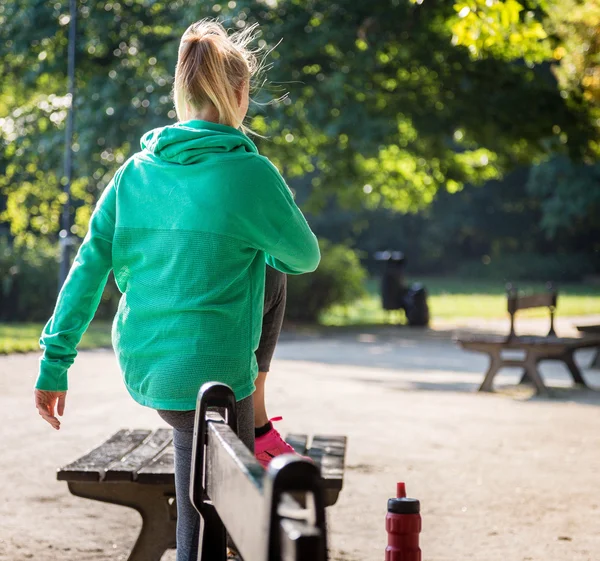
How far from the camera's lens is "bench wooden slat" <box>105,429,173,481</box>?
3.90m

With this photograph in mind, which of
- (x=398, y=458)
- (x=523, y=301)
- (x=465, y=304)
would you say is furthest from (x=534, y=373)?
(x=465, y=304)

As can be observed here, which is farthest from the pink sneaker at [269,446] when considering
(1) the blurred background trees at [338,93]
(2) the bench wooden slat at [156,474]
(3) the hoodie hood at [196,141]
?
(1) the blurred background trees at [338,93]

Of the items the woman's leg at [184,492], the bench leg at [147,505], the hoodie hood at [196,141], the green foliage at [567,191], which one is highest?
the hoodie hood at [196,141]

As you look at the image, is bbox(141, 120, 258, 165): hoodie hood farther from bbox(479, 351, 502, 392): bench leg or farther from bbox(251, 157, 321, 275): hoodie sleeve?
bbox(479, 351, 502, 392): bench leg

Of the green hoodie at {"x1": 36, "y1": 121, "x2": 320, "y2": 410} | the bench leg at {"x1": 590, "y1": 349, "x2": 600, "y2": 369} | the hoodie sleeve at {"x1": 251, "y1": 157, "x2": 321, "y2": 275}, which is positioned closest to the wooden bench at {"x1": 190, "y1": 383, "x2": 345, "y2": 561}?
the green hoodie at {"x1": 36, "y1": 121, "x2": 320, "y2": 410}

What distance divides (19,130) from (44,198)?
11.4 feet

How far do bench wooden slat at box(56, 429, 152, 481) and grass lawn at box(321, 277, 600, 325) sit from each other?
741 inches

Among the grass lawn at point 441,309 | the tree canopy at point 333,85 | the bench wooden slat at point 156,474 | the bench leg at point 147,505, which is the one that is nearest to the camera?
the bench wooden slat at point 156,474

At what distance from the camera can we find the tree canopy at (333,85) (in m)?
A: 19.8

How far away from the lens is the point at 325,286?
22922 millimetres

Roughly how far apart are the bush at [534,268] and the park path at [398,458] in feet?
128

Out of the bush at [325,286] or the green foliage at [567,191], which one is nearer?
the bush at [325,286]

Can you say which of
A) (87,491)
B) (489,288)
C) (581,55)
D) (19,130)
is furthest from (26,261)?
(489,288)

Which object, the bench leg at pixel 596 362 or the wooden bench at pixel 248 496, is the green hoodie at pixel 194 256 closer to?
the wooden bench at pixel 248 496
